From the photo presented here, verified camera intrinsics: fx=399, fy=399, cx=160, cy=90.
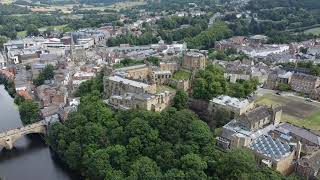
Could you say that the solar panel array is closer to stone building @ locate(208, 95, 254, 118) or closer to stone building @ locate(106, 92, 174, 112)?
stone building @ locate(208, 95, 254, 118)

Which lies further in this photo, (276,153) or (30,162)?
(30,162)

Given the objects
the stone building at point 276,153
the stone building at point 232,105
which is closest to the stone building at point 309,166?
the stone building at point 276,153

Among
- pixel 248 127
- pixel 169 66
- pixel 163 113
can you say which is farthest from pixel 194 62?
pixel 248 127

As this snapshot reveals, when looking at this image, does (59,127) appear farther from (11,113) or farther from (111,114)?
(11,113)

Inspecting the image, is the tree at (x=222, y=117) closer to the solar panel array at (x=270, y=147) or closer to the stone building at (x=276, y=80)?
the solar panel array at (x=270, y=147)

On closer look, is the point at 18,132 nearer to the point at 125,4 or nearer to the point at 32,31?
the point at 32,31

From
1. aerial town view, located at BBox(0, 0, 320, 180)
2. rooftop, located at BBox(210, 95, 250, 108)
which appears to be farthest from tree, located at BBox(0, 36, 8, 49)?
rooftop, located at BBox(210, 95, 250, 108)
